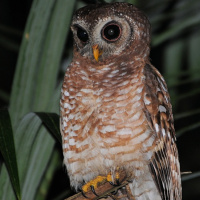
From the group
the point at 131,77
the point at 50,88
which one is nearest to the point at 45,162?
the point at 50,88

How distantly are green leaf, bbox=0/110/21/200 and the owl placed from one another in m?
0.47

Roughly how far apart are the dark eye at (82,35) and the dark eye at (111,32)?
0.08m

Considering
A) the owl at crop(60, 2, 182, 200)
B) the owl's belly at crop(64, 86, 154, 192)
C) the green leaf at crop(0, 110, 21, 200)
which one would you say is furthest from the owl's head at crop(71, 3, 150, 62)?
the green leaf at crop(0, 110, 21, 200)

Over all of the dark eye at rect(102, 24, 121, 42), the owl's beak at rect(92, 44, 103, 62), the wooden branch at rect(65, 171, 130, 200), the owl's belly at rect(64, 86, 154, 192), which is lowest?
the wooden branch at rect(65, 171, 130, 200)

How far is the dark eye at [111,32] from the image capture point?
67.5 inches

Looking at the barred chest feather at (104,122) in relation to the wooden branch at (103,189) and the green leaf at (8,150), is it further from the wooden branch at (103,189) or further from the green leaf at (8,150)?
the green leaf at (8,150)

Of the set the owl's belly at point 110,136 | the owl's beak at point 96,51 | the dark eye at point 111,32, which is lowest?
the owl's belly at point 110,136

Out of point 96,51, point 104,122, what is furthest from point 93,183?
point 96,51

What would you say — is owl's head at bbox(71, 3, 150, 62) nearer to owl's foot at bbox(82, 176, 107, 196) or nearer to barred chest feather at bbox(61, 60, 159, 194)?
barred chest feather at bbox(61, 60, 159, 194)

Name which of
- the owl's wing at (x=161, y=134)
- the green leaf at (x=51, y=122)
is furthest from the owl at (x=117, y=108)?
the green leaf at (x=51, y=122)

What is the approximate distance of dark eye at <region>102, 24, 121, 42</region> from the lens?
1.71 m

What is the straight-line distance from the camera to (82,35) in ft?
5.79

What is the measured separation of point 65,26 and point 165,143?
0.64m

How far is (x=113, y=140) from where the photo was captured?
1.56 meters
